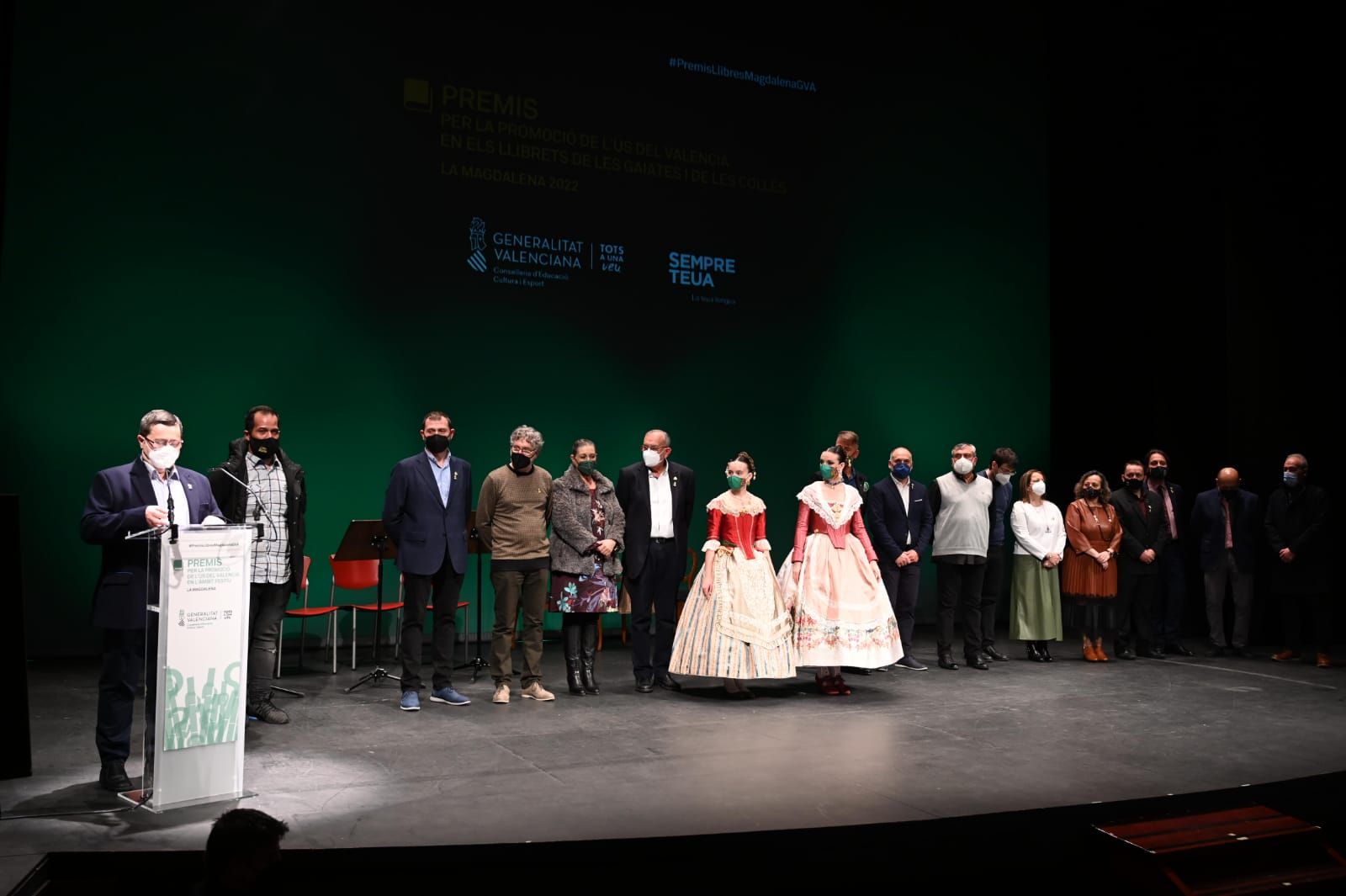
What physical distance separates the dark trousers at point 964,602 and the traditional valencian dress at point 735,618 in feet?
5.66

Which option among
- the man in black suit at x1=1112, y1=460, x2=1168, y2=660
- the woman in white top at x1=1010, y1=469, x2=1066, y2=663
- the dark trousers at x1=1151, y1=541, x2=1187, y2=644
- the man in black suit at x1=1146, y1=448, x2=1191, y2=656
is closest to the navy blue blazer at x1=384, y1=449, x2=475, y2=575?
the woman in white top at x1=1010, y1=469, x2=1066, y2=663

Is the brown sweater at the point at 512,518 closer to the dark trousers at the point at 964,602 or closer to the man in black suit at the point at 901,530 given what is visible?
the man in black suit at the point at 901,530

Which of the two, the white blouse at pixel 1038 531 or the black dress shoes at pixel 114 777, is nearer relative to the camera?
the black dress shoes at pixel 114 777

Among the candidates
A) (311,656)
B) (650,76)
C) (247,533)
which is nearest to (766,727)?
(247,533)

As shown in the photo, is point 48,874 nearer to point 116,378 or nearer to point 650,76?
point 116,378

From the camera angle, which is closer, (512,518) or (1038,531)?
(512,518)

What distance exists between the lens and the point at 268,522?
570cm

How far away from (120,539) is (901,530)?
5291 mm

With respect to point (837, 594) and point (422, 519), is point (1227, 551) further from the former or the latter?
point (422, 519)

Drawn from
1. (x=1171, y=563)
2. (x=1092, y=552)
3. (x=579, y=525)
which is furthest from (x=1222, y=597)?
(x=579, y=525)

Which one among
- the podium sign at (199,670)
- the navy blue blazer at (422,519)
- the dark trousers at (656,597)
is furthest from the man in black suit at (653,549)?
the podium sign at (199,670)

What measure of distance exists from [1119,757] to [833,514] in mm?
2285

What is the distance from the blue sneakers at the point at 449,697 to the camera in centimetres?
630

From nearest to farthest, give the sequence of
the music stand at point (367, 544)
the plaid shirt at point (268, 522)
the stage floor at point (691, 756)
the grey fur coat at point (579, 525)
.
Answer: the stage floor at point (691, 756)
the plaid shirt at point (268, 522)
the grey fur coat at point (579, 525)
the music stand at point (367, 544)
